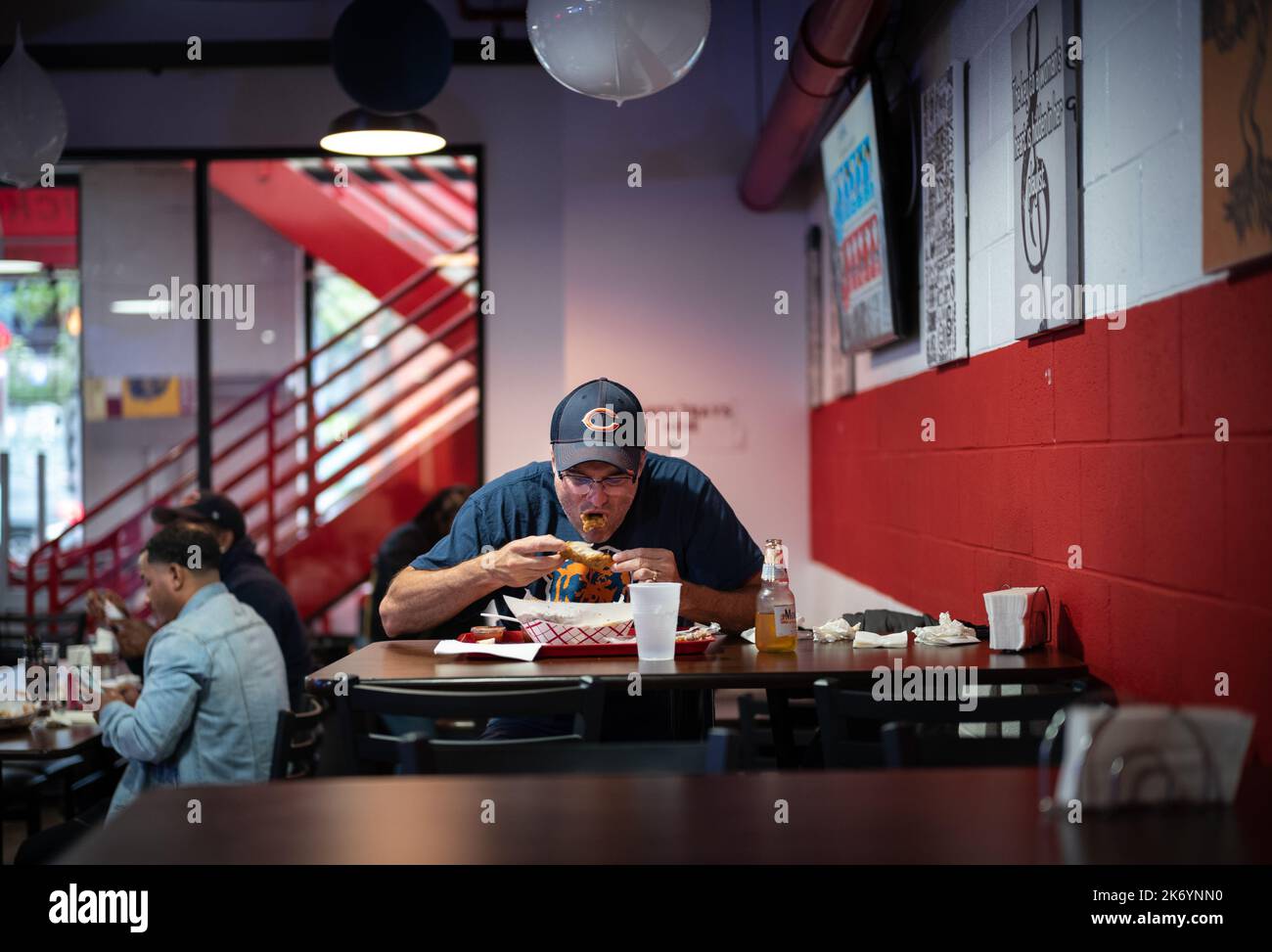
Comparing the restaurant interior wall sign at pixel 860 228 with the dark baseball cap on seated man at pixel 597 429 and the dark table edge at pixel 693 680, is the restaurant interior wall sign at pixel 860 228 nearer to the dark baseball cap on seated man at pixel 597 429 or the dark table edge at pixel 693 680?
the dark baseball cap on seated man at pixel 597 429

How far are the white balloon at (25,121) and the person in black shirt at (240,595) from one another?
106 centimetres

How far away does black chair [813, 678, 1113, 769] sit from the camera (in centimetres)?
146

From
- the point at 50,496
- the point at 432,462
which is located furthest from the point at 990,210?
the point at 50,496

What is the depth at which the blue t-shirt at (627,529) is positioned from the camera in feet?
7.91

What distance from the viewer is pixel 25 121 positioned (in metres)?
2.88

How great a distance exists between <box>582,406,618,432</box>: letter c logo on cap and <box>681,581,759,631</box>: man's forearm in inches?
13.4

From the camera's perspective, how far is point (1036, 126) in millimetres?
2545

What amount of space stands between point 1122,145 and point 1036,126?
47 cm

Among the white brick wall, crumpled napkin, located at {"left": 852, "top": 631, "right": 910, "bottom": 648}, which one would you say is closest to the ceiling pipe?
the white brick wall

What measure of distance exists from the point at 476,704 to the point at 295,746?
440 millimetres

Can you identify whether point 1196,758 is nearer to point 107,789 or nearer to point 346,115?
point 107,789

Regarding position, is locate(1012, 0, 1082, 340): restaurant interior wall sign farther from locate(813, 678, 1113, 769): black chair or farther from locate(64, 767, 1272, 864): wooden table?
locate(64, 767, 1272, 864): wooden table

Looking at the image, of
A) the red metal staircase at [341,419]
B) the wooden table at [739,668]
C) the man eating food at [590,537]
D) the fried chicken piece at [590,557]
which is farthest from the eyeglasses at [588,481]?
the red metal staircase at [341,419]

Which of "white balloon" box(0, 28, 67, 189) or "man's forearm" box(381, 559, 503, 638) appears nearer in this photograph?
"man's forearm" box(381, 559, 503, 638)
